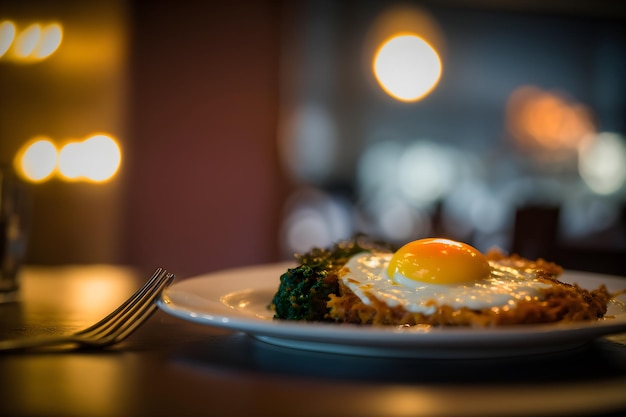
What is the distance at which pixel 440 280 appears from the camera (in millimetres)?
1324

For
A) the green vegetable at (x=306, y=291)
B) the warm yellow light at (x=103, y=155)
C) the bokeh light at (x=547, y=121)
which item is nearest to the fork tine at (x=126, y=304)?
the green vegetable at (x=306, y=291)

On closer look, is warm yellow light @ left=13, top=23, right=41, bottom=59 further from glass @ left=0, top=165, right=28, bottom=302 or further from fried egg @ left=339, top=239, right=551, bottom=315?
fried egg @ left=339, top=239, right=551, bottom=315

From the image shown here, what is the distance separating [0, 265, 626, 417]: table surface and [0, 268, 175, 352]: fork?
21mm

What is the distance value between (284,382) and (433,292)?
472 millimetres

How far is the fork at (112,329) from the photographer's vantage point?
40.3 inches

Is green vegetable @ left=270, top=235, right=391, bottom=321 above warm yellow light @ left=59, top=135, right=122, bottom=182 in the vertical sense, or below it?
below

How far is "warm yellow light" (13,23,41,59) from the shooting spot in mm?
7035

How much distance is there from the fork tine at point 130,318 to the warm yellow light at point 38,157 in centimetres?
640

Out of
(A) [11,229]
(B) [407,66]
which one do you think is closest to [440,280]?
(A) [11,229]

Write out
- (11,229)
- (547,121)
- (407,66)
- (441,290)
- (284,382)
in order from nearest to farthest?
1. (284,382)
2. (441,290)
3. (11,229)
4. (407,66)
5. (547,121)

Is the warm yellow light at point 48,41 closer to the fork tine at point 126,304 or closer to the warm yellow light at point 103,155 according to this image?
the warm yellow light at point 103,155

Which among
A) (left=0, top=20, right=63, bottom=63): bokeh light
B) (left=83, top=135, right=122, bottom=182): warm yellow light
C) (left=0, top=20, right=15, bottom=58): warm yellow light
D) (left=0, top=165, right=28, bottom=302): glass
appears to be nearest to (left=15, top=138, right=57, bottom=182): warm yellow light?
(left=83, top=135, right=122, bottom=182): warm yellow light

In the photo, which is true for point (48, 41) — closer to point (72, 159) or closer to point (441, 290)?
point (72, 159)

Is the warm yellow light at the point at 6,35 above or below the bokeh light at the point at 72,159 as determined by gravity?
above
